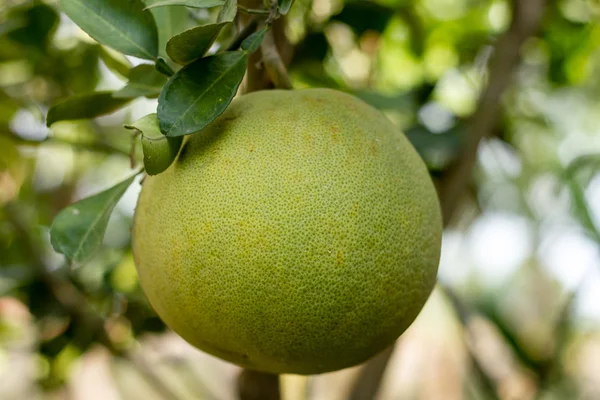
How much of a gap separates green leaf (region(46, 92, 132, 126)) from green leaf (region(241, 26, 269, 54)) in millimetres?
183

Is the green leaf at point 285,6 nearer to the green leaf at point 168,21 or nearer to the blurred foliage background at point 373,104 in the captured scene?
the green leaf at point 168,21

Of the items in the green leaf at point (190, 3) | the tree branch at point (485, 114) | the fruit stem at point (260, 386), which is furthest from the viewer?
the tree branch at point (485, 114)

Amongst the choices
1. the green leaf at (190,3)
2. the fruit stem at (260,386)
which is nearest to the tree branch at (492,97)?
the fruit stem at (260,386)

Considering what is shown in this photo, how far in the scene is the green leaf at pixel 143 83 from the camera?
1.93 ft

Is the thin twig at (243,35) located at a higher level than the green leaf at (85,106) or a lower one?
higher

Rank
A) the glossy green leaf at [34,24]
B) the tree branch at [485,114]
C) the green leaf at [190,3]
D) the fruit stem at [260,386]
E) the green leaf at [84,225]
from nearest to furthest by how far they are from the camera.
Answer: the green leaf at [190,3]
the green leaf at [84,225]
the fruit stem at [260,386]
the glossy green leaf at [34,24]
the tree branch at [485,114]

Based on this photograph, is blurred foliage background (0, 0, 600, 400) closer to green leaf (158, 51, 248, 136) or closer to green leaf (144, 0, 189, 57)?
green leaf (144, 0, 189, 57)

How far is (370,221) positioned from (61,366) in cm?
102

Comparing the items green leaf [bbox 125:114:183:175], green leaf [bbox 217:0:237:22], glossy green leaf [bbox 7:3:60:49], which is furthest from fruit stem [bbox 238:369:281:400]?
glossy green leaf [bbox 7:3:60:49]

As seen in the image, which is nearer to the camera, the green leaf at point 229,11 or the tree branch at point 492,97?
the green leaf at point 229,11

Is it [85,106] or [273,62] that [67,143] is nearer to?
[85,106]

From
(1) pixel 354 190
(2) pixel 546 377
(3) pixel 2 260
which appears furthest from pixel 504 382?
(3) pixel 2 260

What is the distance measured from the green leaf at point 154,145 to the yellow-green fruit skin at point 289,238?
0.03m

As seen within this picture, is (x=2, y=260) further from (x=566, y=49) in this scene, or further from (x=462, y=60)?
(x=566, y=49)
